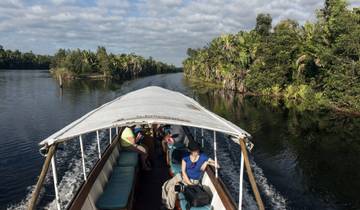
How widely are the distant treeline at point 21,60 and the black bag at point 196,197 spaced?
166093 millimetres

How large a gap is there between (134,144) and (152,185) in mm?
2172

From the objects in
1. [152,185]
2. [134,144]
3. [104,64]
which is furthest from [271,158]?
[104,64]

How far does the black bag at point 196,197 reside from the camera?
756 cm

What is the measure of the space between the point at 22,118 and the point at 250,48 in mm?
43135

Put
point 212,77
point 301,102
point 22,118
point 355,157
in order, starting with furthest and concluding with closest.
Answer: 1. point 212,77
2. point 301,102
3. point 22,118
4. point 355,157

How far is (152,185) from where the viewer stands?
10.4 m

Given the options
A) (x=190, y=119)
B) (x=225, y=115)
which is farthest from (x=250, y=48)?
(x=190, y=119)

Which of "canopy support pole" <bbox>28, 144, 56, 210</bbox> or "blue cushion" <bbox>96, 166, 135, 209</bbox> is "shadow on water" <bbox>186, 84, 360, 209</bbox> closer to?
"blue cushion" <bbox>96, 166, 135, 209</bbox>

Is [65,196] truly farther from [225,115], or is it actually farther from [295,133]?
[225,115]

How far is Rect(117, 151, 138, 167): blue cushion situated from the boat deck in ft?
1.93

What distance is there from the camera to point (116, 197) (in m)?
8.00

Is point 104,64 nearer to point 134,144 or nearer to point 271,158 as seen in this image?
point 271,158

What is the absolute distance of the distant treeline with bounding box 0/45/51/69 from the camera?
155 m

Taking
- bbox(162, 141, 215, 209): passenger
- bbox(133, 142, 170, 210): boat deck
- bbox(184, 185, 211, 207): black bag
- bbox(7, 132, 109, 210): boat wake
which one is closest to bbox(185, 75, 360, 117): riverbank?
bbox(7, 132, 109, 210): boat wake
